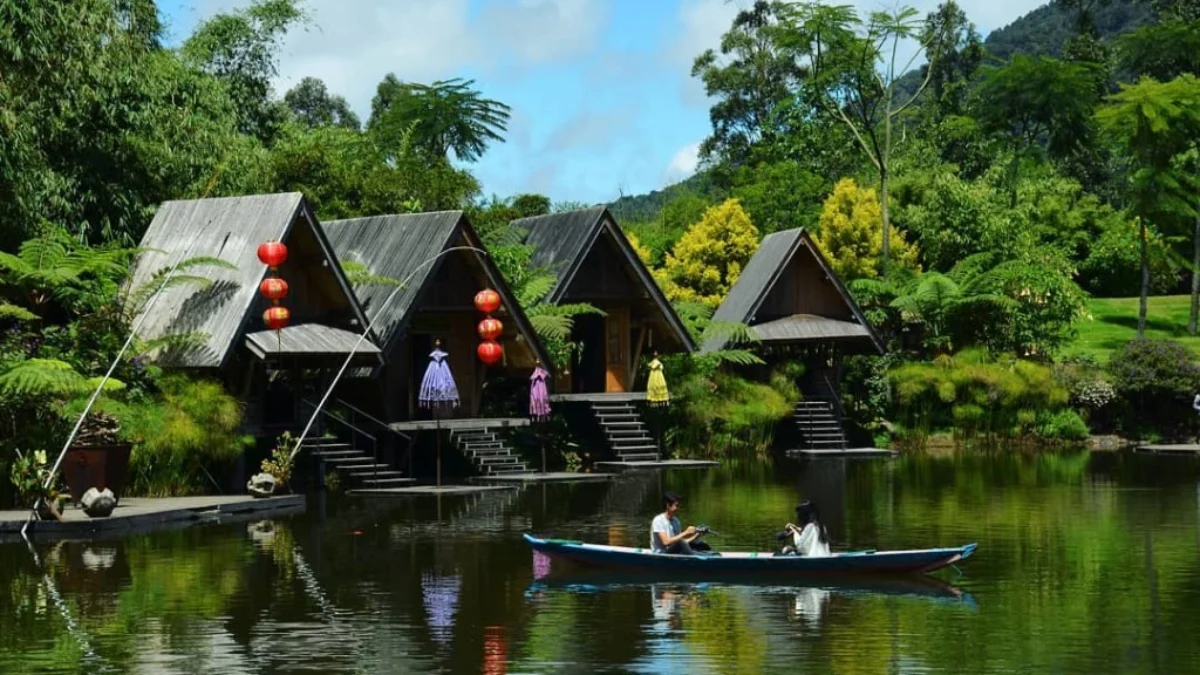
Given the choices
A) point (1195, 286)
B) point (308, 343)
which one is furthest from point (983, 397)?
point (308, 343)

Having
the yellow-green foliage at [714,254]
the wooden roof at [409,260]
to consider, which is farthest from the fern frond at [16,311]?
the yellow-green foliage at [714,254]

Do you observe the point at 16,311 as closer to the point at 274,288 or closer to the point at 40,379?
the point at 40,379

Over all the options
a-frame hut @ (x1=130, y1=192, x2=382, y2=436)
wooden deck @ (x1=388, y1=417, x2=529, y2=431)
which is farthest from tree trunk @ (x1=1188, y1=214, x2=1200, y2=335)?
a-frame hut @ (x1=130, y1=192, x2=382, y2=436)

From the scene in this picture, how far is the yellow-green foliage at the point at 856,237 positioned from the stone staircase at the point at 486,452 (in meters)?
20.9

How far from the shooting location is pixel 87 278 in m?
33.1

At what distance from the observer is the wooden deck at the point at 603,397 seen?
4069 centimetres

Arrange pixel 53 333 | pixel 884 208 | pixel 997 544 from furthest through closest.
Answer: pixel 884 208
pixel 53 333
pixel 997 544

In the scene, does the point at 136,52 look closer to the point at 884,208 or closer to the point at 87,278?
the point at 87,278

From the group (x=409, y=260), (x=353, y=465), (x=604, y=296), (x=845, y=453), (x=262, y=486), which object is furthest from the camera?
(x=845, y=453)

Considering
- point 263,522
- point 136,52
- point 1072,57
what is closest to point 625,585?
point 263,522

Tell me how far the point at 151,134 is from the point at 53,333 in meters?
9.90

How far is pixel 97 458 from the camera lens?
90.8 feet

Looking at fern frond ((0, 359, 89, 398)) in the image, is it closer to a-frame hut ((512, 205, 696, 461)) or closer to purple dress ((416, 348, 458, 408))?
purple dress ((416, 348, 458, 408))

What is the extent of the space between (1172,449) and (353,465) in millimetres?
20687
